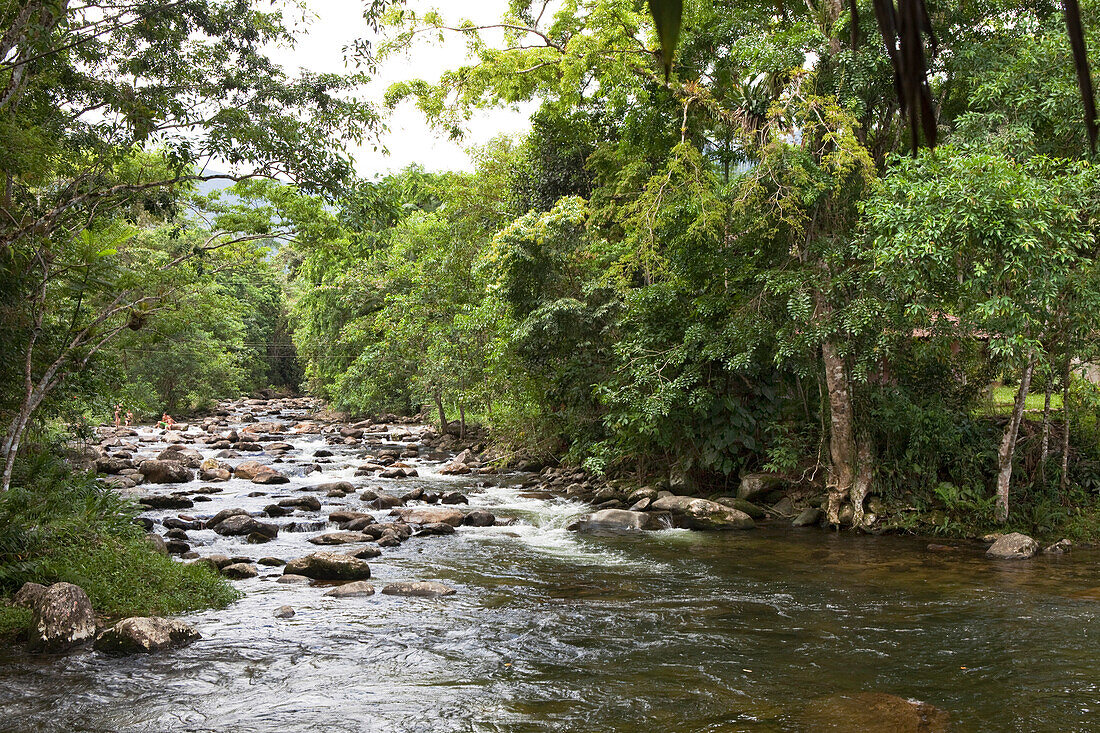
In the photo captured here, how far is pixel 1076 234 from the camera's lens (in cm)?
823

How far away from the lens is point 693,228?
11.9 m

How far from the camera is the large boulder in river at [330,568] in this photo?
922 centimetres

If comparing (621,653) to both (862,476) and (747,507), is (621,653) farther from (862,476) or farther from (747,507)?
(747,507)

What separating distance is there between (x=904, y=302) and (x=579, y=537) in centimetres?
563

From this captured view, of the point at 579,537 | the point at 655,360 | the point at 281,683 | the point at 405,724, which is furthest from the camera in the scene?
the point at 655,360

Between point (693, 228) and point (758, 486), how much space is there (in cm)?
470

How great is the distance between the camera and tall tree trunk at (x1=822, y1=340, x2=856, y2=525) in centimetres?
1171

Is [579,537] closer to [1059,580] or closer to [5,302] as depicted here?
[1059,580]

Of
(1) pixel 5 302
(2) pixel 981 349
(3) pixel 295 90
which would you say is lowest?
(2) pixel 981 349

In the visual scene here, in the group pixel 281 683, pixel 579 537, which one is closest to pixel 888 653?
pixel 281 683

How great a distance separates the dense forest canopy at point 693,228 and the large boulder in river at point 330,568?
3.23 metres

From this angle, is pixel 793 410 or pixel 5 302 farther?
pixel 793 410

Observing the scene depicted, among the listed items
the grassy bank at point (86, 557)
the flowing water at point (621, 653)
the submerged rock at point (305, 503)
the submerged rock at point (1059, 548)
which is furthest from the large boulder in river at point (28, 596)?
the submerged rock at point (1059, 548)

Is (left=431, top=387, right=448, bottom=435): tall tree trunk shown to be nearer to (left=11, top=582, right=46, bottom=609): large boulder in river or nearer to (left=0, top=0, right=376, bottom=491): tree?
(left=0, top=0, right=376, bottom=491): tree
